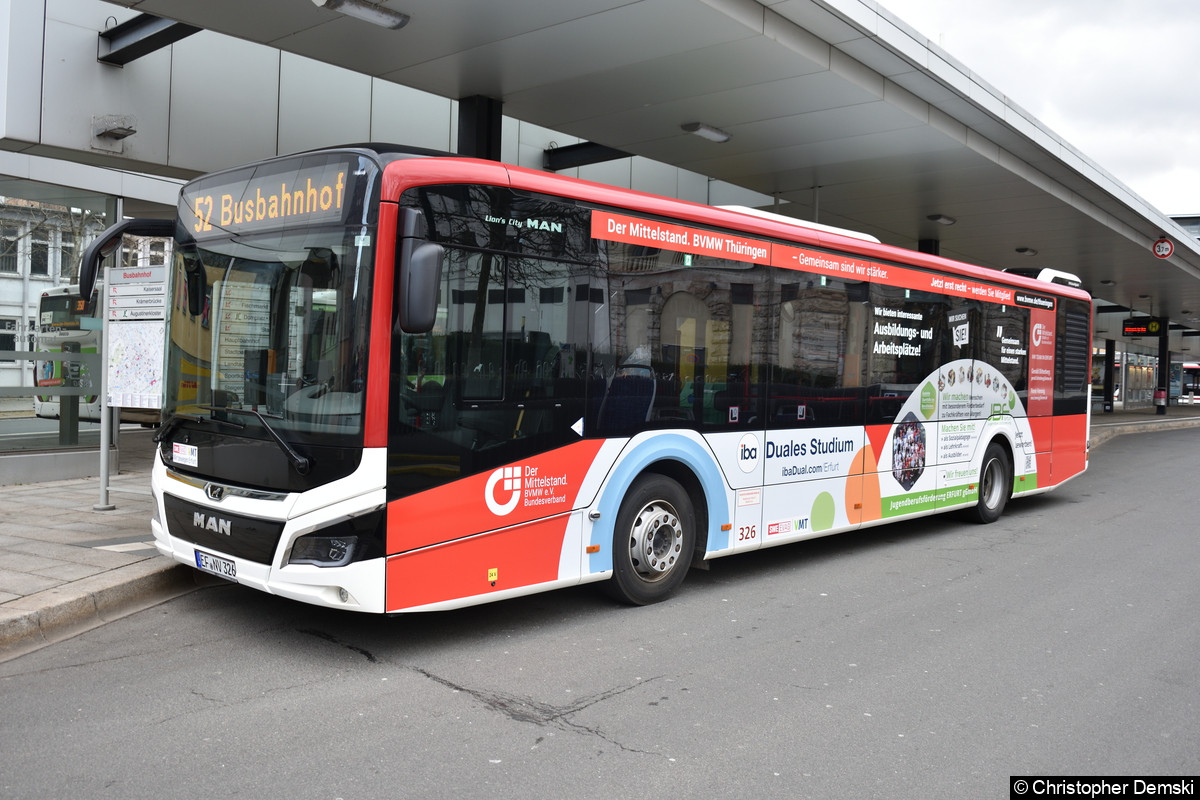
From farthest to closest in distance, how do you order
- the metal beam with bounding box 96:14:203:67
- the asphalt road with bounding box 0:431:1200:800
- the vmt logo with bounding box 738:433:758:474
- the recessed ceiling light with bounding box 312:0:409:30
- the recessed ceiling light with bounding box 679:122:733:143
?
the recessed ceiling light with bounding box 679:122:733:143 < the metal beam with bounding box 96:14:203:67 < the recessed ceiling light with bounding box 312:0:409:30 < the vmt logo with bounding box 738:433:758:474 < the asphalt road with bounding box 0:431:1200:800

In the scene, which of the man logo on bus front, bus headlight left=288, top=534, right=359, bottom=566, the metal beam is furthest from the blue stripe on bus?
the metal beam

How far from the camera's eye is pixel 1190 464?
63.1 feet

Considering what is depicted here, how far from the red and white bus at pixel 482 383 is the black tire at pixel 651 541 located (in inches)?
0.7

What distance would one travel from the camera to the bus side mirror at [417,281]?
488cm

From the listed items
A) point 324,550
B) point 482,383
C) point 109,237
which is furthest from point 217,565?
point 109,237

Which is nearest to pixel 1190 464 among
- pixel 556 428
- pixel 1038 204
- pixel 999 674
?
pixel 1038 204

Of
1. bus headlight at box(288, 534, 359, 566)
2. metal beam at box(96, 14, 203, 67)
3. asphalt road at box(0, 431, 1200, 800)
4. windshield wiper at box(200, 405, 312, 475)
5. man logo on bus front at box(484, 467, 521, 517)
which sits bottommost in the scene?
asphalt road at box(0, 431, 1200, 800)

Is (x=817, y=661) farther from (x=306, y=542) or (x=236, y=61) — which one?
(x=236, y=61)

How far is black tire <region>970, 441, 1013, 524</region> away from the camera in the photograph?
10.8 meters

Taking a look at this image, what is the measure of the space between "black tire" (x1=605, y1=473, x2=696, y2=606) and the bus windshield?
2234 mm

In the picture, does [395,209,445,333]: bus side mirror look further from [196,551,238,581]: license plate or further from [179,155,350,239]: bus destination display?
[196,551,238,581]: license plate

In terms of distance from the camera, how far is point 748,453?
292 inches

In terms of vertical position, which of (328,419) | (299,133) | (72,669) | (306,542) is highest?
(299,133)

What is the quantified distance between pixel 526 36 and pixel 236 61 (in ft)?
14.5
